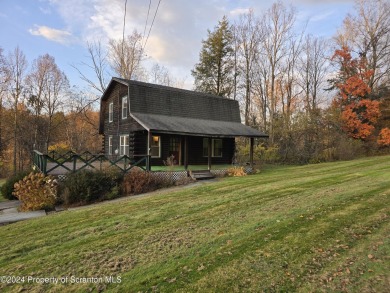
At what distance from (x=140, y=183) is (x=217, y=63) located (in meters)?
25.8

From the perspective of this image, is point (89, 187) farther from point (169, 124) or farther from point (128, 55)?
point (128, 55)

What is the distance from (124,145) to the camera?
1983cm

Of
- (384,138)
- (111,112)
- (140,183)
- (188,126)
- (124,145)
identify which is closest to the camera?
(140,183)

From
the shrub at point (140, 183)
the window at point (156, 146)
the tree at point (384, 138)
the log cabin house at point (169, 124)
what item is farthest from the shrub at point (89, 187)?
the tree at point (384, 138)

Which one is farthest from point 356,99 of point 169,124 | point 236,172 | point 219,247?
point 219,247

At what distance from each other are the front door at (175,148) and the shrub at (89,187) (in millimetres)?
6791

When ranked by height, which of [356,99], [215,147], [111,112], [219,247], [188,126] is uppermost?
[356,99]

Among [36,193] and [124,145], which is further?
[124,145]

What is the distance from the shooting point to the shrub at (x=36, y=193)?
10.6m

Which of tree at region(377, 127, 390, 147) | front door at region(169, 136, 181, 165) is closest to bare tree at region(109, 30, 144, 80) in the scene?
front door at region(169, 136, 181, 165)

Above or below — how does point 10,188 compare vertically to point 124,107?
below

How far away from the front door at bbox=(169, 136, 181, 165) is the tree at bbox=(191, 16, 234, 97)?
17074 mm

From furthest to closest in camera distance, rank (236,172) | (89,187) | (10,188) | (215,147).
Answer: (215,147) → (236,172) → (10,188) → (89,187)

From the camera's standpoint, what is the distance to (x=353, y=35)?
31.7m
